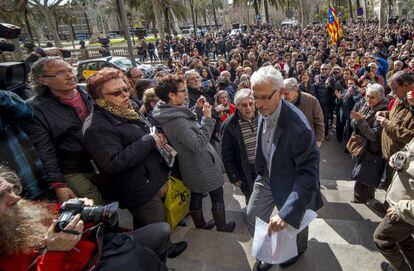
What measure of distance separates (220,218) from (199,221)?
0.24m

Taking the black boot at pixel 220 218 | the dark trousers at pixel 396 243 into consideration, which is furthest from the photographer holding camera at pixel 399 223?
the black boot at pixel 220 218

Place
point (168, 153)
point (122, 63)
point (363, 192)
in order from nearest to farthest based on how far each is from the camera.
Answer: point (168, 153) < point (363, 192) < point (122, 63)

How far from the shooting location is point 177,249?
9.32 feet

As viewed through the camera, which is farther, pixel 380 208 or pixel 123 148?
pixel 380 208

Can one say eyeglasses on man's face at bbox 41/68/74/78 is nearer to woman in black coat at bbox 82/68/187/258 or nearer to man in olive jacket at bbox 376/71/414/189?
woman in black coat at bbox 82/68/187/258

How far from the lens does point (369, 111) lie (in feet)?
13.7

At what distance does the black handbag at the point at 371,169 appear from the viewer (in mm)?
3943

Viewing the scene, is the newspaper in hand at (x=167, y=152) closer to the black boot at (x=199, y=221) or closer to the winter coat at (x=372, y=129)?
the black boot at (x=199, y=221)

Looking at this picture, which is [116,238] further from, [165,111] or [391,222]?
[391,222]

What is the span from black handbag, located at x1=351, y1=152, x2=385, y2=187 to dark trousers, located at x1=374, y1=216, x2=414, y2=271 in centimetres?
158

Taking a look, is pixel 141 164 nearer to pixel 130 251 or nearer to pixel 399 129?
pixel 130 251

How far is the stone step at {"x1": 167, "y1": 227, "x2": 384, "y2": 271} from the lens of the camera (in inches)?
104

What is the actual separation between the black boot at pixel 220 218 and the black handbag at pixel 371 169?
6.32ft

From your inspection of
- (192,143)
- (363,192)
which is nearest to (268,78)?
(192,143)
